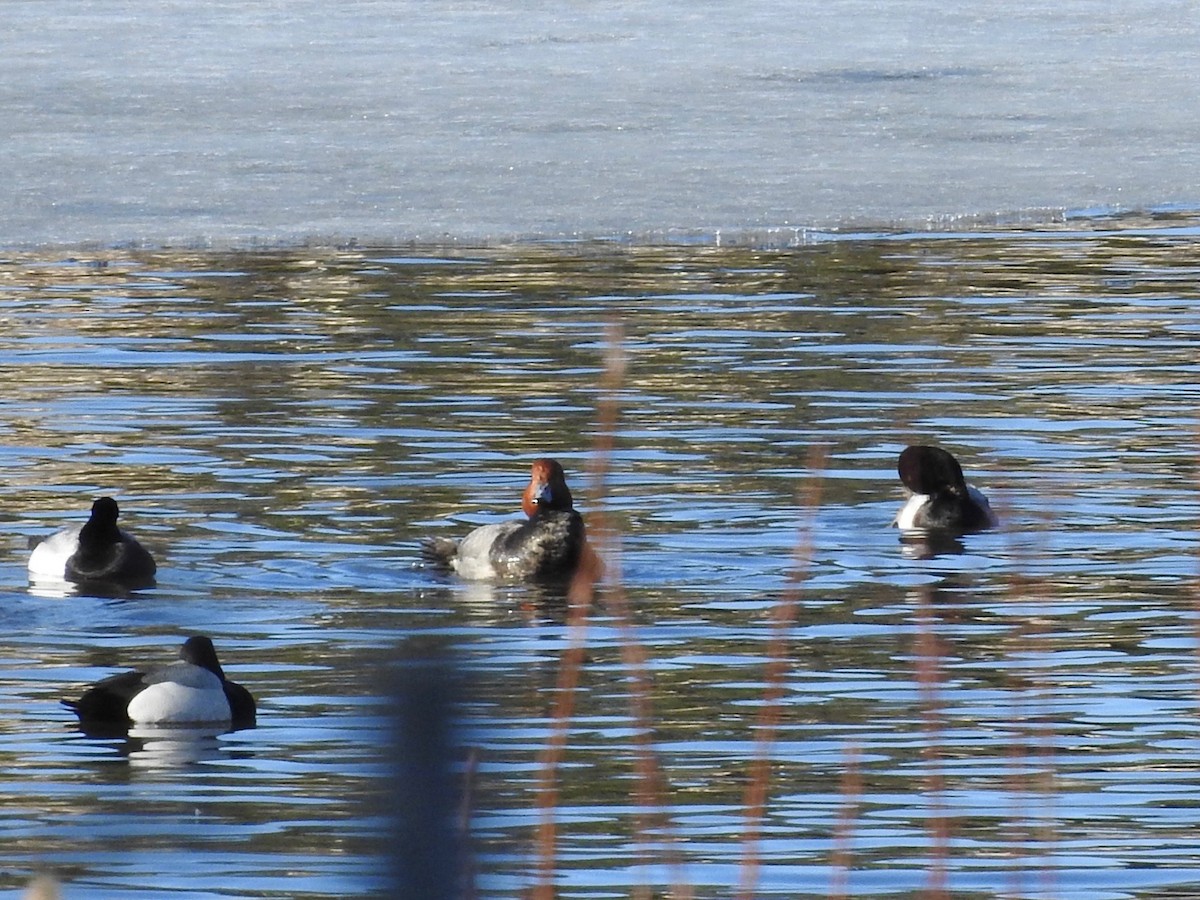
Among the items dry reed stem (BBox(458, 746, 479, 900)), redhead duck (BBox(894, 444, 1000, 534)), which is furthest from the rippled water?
redhead duck (BBox(894, 444, 1000, 534))

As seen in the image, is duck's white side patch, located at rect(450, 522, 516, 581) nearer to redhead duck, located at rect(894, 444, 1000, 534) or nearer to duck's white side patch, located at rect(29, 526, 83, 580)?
duck's white side patch, located at rect(29, 526, 83, 580)

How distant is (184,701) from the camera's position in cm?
585

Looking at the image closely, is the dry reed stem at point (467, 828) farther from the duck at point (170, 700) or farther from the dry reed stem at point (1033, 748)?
the duck at point (170, 700)

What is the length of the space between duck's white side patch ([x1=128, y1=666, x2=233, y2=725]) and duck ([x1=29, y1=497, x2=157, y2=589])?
1503mm

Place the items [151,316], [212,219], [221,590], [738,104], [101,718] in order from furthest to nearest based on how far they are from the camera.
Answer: [738,104] < [212,219] < [151,316] < [221,590] < [101,718]

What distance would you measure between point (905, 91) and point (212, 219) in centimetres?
637

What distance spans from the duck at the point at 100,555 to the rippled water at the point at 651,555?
3.9 inches

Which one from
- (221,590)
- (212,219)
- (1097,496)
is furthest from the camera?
(212,219)

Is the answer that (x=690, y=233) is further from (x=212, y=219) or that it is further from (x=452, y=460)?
(x=452, y=460)

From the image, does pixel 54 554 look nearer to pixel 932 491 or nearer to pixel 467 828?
pixel 932 491

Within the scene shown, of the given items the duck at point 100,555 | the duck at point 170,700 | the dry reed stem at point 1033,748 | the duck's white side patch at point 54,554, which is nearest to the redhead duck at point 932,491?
the dry reed stem at point 1033,748

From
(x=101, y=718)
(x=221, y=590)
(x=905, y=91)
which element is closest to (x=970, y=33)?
(x=905, y=91)

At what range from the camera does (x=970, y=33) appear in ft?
68.5

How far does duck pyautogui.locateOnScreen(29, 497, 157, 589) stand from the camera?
24.5 feet
